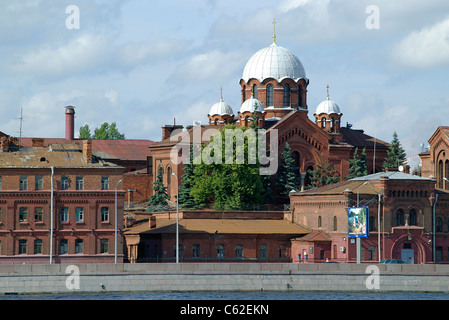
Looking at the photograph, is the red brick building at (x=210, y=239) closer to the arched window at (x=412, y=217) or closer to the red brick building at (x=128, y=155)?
the arched window at (x=412, y=217)

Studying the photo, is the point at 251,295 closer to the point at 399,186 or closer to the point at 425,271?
the point at 425,271

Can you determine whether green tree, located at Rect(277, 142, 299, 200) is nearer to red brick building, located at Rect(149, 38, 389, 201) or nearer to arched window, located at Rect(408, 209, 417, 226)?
red brick building, located at Rect(149, 38, 389, 201)

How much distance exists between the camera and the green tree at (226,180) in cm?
10712

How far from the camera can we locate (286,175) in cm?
11456

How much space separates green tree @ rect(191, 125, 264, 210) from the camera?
107125 mm

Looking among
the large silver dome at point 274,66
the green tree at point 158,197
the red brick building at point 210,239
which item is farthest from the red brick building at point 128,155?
the red brick building at point 210,239

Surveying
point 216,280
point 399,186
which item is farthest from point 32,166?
point 399,186

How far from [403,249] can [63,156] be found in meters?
29.7

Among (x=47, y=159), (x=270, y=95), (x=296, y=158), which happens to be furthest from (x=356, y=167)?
(x=47, y=159)

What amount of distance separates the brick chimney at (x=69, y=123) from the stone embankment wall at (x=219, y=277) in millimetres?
67571

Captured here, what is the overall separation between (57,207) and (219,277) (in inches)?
799

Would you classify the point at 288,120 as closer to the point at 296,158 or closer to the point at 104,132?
the point at 296,158

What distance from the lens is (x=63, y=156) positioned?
3671 inches

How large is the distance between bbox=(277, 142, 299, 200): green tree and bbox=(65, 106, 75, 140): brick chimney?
35606 mm
